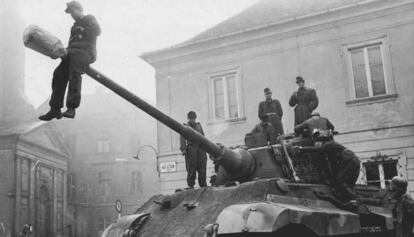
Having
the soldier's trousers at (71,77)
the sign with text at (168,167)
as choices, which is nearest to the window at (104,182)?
the sign with text at (168,167)

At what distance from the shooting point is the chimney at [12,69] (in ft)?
114

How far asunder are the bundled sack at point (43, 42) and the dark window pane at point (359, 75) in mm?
13024

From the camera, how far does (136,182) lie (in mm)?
48688

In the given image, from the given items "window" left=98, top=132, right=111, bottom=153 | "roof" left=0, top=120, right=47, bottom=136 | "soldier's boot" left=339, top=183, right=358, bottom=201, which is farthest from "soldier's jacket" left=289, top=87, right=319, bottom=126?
"window" left=98, top=132, right=111, bottom=153

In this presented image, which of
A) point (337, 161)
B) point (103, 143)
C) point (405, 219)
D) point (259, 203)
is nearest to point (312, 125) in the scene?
point (337, 161)

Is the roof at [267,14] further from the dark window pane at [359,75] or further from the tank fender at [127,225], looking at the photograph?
the tank fender at [127,225]

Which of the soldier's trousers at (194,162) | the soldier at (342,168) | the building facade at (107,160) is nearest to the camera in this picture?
the soldier at (342,168)

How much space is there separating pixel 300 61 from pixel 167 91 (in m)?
5.11

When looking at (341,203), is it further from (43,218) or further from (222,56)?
(43,218)

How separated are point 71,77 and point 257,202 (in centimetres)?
256

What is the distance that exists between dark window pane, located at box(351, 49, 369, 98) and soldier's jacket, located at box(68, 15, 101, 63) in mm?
12592

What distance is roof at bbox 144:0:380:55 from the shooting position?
1811cm

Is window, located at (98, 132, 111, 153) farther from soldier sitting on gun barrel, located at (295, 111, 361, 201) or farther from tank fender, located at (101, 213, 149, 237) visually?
soldier sitting on gun barrel, located at (295, 111, 361, 201)

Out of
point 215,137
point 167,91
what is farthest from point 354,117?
point 167,91
